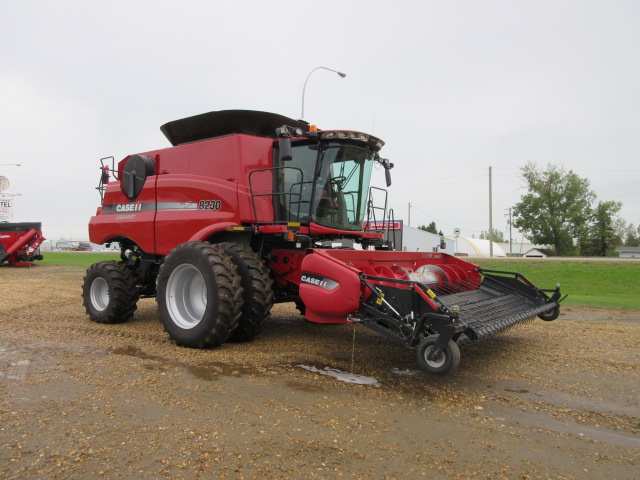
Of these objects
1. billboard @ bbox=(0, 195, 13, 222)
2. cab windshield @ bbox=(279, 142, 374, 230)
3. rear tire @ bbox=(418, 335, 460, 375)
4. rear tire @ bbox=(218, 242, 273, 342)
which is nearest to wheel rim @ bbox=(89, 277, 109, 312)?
rear tire @ bbox=(218, 242, 273, 342)

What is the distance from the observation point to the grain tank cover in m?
6.66

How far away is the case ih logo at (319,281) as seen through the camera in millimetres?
4897

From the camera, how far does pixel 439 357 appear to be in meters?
3.96

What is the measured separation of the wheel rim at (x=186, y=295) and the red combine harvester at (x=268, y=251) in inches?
0.5

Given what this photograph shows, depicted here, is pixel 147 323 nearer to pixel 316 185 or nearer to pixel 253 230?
pixel 253 230

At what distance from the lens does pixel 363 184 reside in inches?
274

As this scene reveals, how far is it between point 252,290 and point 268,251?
1.08m

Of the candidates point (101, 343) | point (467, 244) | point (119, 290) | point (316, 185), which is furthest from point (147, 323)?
point (467, 244)

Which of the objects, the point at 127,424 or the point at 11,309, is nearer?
the point at 127,424

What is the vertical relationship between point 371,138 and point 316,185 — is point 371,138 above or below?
above

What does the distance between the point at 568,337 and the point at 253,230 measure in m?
4.71

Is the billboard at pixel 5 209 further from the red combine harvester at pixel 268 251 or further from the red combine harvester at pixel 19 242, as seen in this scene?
the red combine harvester at pixel 268 251

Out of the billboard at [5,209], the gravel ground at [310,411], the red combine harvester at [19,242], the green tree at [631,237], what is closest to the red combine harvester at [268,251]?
the gravel ground at [310,411]

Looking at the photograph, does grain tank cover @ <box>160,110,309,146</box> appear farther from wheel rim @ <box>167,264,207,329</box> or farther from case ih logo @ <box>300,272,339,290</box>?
case ih logo @ <box>300,272,339,290</box>
